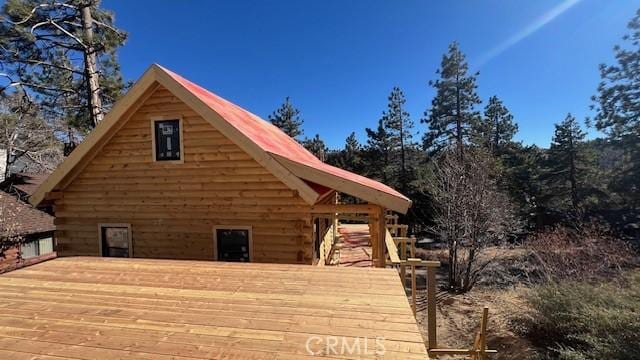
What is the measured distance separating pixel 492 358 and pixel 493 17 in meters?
11.1

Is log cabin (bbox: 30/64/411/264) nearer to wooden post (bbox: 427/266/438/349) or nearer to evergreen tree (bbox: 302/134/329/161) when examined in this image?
wooden post (bbox: 427/266/438/349)

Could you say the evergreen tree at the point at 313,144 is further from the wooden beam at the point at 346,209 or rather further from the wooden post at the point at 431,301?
the wooden post at the point at 431,301

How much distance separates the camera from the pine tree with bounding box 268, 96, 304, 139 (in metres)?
34.6

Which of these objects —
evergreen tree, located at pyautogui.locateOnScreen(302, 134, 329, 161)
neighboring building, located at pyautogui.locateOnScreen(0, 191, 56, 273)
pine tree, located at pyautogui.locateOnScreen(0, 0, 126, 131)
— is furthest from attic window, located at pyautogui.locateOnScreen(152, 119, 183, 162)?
evergreen tree, located at pyautogui.locateOnScreen(302, 134, 329, 161)

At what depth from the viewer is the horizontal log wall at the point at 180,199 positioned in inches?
279

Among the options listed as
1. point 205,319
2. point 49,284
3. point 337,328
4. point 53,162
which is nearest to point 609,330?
point 337,328

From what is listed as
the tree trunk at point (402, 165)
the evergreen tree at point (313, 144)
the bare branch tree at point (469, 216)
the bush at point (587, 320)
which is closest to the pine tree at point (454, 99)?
the tree trunk at point (402, 165)

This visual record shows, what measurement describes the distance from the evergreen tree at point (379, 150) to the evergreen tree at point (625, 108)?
15.6 meters

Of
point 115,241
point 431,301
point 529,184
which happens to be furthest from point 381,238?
point 529,184

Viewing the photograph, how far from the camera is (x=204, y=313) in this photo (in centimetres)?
317

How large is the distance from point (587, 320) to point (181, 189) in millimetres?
9835

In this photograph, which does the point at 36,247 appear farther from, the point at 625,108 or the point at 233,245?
the point at 625,108

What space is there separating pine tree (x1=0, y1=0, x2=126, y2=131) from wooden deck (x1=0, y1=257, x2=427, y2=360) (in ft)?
37.4

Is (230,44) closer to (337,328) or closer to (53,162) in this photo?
(53,162)
